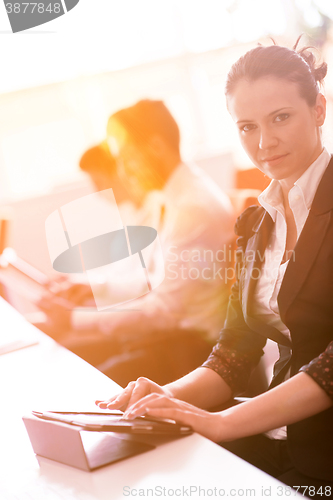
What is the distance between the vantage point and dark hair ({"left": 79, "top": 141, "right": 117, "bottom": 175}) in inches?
71.4

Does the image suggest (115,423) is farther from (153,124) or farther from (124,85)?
(124,85)

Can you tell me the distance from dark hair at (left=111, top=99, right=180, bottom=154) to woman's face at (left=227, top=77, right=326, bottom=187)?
1.92 ft

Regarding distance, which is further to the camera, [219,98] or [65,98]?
[65,98]

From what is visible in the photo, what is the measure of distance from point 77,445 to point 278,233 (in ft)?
1.92

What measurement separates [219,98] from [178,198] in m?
0.55

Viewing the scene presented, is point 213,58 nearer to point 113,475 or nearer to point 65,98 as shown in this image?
point 65,98

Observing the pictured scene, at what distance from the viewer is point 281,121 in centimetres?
87

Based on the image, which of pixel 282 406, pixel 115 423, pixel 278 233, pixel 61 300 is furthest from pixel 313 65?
pixel 61 300

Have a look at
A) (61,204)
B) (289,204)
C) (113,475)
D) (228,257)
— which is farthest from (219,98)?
(113,475)

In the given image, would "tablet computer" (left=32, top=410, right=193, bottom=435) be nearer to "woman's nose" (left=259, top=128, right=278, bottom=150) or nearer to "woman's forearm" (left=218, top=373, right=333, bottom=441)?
"woman's forearm" (left=218, top=373, right=333, bottom=441)

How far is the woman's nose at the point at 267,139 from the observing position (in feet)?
2.86

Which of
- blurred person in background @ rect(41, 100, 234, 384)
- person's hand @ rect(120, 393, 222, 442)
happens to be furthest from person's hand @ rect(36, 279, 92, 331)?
person's hand @ rect(120, 393, 222, 442)

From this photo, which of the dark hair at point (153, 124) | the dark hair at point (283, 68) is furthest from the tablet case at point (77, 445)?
the dark hair at point (153, 124)

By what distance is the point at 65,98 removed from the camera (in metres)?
2.00
